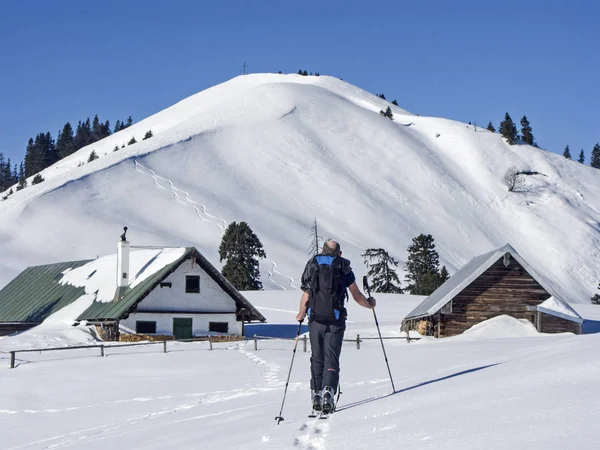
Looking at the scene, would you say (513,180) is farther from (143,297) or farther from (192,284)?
(143,297)

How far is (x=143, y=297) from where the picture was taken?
125 ft

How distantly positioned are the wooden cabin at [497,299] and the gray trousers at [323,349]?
94.9 ft

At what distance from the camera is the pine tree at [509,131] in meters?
156

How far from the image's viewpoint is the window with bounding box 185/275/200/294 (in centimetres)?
4000

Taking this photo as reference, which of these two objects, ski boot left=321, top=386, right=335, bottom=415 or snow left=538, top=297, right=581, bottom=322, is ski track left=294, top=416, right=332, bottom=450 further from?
snow left=538, top=297, right=581, bottom=322

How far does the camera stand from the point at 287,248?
95562 millimetres

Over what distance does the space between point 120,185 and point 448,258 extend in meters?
39.8

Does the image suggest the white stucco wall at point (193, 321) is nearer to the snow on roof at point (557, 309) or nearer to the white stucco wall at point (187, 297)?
the white stucco wall at point (187, 297)

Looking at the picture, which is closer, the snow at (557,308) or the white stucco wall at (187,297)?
the snow at (557,308)

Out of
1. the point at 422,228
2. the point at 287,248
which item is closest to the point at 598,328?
the point at 287,248

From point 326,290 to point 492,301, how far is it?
30249 mm

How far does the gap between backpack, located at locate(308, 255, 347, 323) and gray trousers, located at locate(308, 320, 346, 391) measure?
0.11 metres

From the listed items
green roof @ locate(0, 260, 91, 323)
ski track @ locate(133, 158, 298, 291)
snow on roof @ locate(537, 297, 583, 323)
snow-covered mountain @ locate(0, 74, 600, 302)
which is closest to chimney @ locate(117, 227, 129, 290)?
green roof @ locate(0, 260, 91, 323)

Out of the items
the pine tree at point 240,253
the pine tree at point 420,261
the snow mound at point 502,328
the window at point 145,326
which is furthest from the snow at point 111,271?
the pine tree at point 420,261
